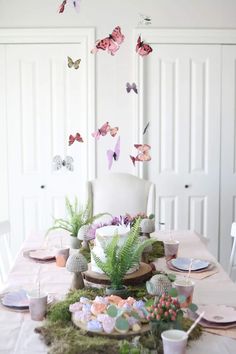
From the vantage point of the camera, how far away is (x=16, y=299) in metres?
1.82

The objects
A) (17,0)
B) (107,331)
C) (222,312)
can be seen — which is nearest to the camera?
(107,331)

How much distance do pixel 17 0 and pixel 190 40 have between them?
1.41 m

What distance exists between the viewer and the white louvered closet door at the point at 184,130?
4129mm

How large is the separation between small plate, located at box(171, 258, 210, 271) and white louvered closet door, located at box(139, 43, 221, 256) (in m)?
1.88

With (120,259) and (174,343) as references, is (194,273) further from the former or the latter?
(174,343)

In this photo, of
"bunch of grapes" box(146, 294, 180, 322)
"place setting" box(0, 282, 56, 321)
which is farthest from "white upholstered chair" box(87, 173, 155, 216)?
"bunch of grapes" box(146, 294, 180, 322)

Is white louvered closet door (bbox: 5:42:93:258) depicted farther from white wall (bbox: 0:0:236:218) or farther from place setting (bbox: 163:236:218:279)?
place setting (bbox: 163:236:218:279)

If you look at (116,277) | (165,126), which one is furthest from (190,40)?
(116,277)

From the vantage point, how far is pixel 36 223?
4.25m

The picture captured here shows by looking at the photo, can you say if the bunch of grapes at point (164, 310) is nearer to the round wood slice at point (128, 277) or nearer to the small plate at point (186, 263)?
the round wood slice at point (128, 277)

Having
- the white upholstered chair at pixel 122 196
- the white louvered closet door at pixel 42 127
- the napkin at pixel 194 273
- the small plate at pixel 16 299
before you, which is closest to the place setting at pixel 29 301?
the small plate at pixel 16 299

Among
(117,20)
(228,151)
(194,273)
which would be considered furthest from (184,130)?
(194,273)

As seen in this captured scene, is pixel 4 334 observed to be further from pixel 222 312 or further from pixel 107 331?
pixel 222 312

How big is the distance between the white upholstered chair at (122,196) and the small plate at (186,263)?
3.37ft
